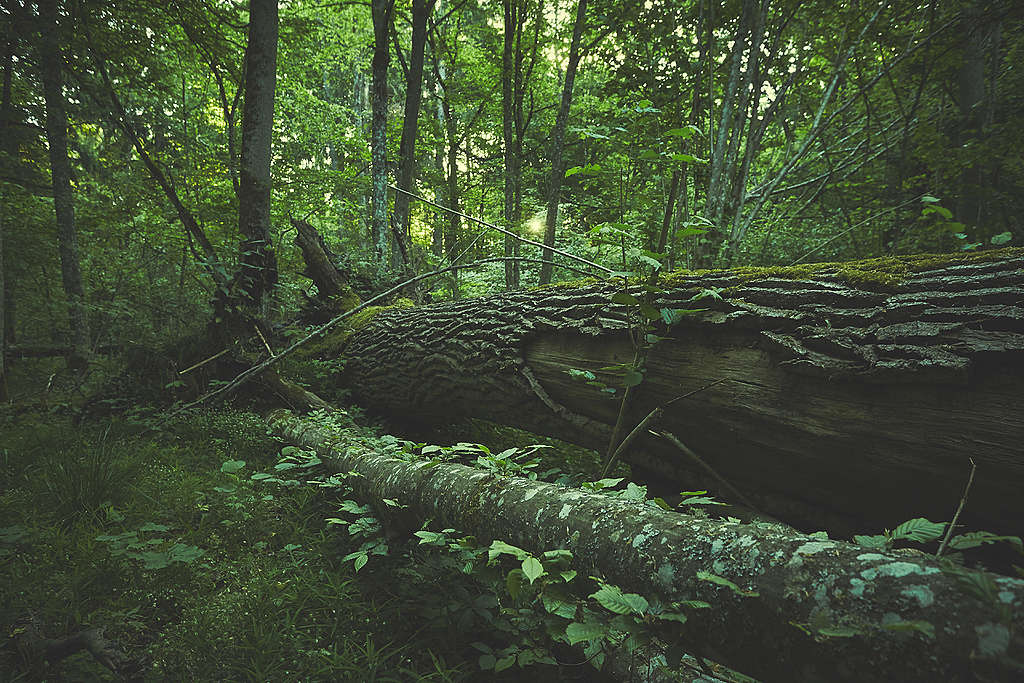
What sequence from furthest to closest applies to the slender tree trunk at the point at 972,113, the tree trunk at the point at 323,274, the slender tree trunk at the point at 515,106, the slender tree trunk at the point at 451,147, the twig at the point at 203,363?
1. the slender tree trunk at the point at 451,147
2. the slender tree trunk at the point at 515,106
3. the tree trunk at the point at 323,274
4. the slender tree trunk at the point at 972,113
5. the twig at the point at 203,363

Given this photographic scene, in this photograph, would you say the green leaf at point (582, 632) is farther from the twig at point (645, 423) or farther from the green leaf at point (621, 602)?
the twig at point (645, 423)

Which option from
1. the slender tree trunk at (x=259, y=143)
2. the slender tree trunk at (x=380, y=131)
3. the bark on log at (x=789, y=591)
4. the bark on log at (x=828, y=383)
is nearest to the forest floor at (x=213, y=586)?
the bark on log at (x=789, y=591)

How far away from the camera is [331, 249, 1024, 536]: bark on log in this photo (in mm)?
1440

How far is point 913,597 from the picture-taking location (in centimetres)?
77

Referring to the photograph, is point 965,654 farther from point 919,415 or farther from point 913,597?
point 919,415

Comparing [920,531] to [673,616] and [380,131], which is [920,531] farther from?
[380,131]

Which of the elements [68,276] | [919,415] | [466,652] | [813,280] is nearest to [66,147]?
[68,276]

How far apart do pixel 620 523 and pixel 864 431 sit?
1.09 metres

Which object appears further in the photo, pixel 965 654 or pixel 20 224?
pixel 20 224

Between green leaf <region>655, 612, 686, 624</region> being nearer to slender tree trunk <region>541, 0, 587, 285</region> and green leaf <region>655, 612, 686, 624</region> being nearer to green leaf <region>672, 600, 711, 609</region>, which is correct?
green leaf <region>672, 600, 711, 609</region>

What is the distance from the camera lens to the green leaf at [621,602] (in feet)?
3.43

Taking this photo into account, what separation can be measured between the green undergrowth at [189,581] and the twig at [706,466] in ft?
4.37

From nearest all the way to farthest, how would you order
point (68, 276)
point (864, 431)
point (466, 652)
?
point (864, 431), point (466, 652), point (68, 276)

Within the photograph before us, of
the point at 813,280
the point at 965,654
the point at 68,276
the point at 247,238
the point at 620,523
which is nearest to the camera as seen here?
the point at 965,654
